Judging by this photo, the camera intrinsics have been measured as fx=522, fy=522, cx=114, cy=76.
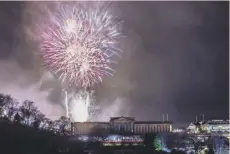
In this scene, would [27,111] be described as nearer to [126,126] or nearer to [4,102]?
[4,102]

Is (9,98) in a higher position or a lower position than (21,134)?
higher

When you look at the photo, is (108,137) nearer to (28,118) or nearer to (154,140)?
(154,140)

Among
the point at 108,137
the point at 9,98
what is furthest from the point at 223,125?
the point at 9,98

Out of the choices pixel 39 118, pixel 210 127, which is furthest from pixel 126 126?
pixel 39 118

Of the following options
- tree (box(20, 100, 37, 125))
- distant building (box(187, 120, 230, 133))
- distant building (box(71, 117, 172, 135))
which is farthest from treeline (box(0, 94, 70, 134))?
distant building (box(187, 120, 230, 133))

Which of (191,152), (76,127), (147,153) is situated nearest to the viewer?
(147,153)

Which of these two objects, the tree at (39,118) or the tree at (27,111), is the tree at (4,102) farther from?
the tree at (39,118)

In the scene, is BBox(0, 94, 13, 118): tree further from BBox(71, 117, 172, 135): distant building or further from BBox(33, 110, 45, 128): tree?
BBox(71, 117, 172, 135): distant building

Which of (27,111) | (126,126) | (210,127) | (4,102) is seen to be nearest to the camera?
(4,102)

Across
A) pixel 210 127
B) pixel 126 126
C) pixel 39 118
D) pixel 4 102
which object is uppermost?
pixel 4 102
